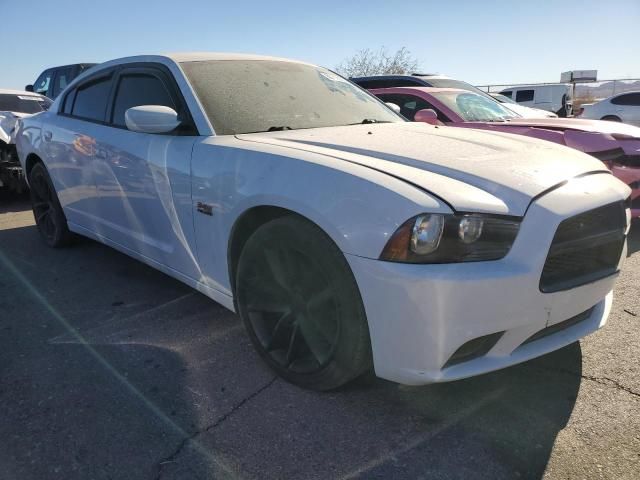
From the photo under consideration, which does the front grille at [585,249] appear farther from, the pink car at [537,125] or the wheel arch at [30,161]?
the wheel arch at [30,161]

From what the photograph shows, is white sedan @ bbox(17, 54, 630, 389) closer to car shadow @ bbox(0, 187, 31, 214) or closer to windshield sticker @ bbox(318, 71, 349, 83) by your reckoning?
windshield sticker @ bbox(318, 71, 349, 83)

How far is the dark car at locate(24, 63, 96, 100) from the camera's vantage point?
11641 mm

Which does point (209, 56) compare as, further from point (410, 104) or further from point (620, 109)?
point (620, 109)

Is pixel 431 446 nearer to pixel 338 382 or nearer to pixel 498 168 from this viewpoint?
pixel 338 382

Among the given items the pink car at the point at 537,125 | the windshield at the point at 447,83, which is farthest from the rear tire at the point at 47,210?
the windshield at the point at 447,83

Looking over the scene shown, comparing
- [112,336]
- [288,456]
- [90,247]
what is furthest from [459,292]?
[90,247]

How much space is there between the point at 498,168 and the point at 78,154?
10.2 feet

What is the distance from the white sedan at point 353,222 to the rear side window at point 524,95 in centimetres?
1804

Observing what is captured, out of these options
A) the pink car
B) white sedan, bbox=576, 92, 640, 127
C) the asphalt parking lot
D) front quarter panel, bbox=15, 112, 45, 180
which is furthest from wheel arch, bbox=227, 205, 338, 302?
white sedan, bbox=576, 92, 640, 127

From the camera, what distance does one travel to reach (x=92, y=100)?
13.2ft

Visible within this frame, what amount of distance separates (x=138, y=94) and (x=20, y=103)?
598cm

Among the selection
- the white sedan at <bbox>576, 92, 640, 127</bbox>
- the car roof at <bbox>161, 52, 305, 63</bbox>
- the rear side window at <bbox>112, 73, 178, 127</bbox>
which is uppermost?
the car roof at <bbox>161, 52, 305, 63</bbox>

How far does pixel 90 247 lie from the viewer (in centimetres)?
488

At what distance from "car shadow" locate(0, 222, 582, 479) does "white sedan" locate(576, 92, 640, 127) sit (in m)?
14.7
